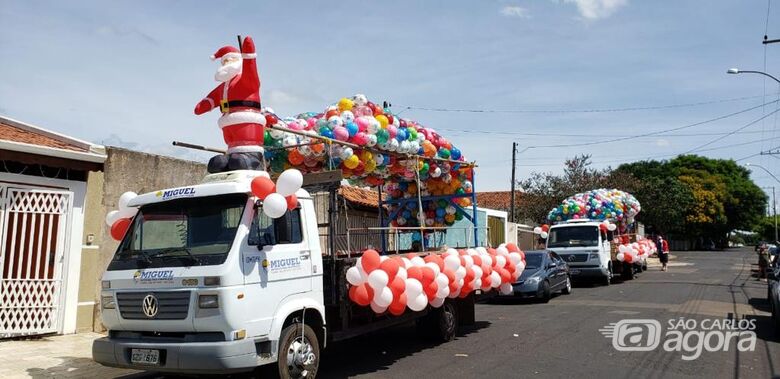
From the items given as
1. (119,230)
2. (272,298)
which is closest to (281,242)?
(272,298)

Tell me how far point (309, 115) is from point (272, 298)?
3910 mm

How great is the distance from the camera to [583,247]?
1916 cm

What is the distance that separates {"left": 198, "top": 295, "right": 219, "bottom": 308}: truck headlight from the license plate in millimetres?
653

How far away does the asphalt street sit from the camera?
291 inches

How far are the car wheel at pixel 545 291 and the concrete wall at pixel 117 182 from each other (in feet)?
30.5

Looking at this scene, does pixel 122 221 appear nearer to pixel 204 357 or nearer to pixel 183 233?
pixel 183 233

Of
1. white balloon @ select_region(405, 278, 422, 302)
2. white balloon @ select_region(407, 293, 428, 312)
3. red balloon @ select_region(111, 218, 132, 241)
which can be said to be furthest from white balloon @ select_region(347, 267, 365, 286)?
red balloon @ select_region(111, 218, 132, 241)

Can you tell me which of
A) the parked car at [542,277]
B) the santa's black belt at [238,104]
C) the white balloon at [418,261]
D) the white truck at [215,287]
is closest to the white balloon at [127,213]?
the white truck at [215,287]

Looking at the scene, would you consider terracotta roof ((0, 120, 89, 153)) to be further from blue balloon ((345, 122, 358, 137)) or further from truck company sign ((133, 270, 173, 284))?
truck company sign ((133, 270, 173, 284))

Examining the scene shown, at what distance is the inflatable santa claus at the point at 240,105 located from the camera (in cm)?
717

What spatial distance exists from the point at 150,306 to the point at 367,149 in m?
4.29

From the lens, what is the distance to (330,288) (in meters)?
7.18

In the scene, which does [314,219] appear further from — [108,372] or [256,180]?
[108,372]

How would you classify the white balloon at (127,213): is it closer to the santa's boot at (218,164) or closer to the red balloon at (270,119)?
the santa's boot at (218,164)
